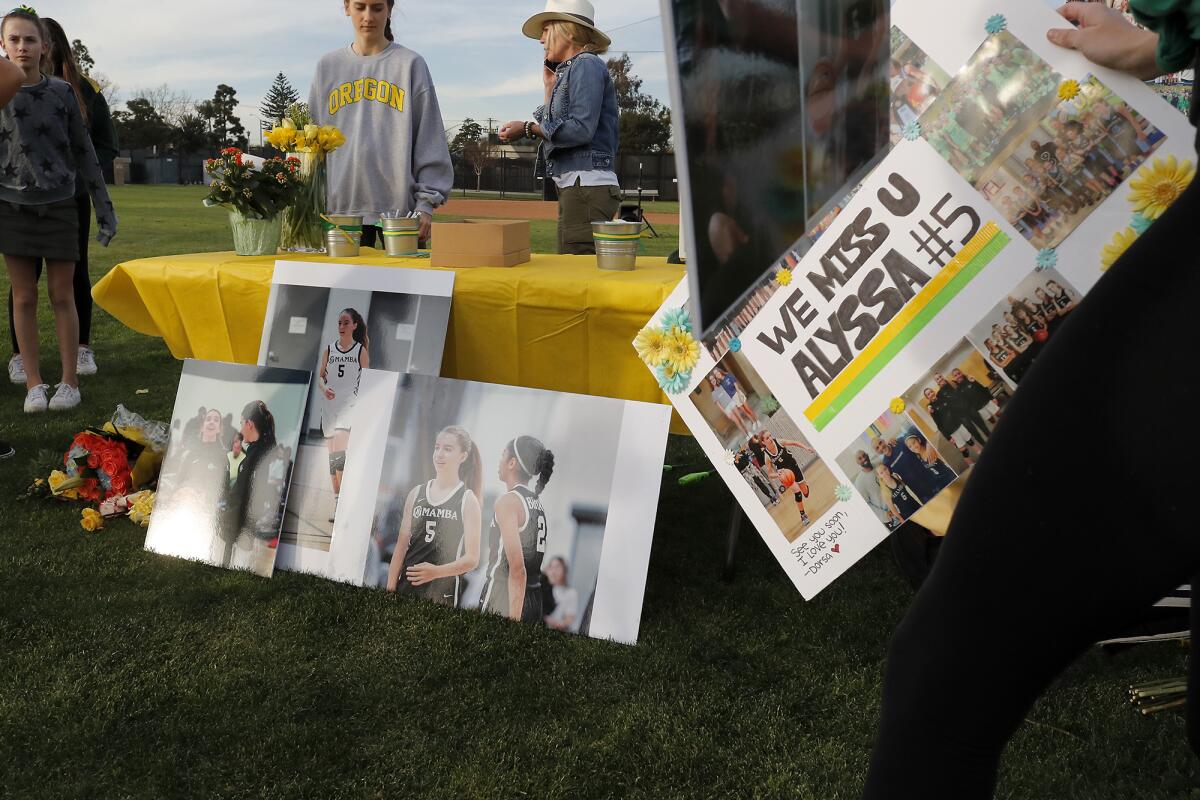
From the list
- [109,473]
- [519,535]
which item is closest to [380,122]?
[109,473]

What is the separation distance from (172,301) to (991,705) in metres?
2.53

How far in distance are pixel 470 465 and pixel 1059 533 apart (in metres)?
1.68

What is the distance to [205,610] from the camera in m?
2.12

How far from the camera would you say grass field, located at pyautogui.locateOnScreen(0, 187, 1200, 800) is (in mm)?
1536

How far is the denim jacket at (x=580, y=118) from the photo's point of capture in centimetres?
333

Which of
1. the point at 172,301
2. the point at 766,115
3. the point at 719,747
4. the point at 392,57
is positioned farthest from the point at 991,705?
the point at 392,57

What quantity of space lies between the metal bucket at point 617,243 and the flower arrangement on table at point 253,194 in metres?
0.95

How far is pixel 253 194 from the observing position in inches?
102

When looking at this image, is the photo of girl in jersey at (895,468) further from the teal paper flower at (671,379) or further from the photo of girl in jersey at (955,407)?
the teal paper flower at (671,379)

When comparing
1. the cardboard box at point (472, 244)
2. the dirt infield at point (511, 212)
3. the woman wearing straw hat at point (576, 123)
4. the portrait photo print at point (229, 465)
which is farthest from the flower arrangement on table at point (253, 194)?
the dirt infield at point (511, 212)

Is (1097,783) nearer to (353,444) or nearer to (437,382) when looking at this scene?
(437,382)

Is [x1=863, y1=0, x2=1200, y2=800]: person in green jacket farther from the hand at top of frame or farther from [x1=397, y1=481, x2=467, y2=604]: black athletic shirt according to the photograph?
[x1=397, y1=481, x2=467, y2=604]: black athletic shirt

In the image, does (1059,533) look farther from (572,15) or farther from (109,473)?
(572,15)

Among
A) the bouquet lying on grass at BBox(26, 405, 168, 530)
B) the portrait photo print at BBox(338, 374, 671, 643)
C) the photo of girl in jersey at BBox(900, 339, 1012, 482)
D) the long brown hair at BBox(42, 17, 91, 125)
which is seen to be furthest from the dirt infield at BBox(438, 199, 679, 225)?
the photo of girl in jersey at BBox(900, 339, 1012, 482)
